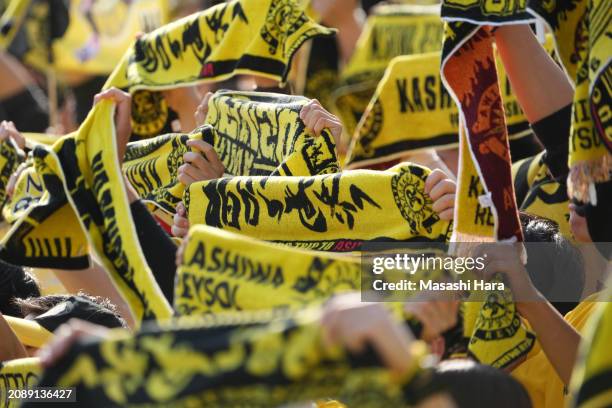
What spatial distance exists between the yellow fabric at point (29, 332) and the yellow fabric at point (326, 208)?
0.49 meters

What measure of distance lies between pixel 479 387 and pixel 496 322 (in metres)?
0.61

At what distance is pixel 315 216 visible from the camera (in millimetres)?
2889

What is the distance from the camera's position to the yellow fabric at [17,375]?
2.68m

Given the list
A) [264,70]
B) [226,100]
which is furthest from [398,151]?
[226,100]

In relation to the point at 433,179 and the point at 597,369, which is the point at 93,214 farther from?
the point at 597,369

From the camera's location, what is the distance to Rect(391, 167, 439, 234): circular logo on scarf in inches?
110

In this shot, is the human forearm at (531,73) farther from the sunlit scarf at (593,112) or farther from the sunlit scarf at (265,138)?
the sunlit scarf at (265,138)

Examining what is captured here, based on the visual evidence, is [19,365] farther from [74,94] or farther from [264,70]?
[74,94]

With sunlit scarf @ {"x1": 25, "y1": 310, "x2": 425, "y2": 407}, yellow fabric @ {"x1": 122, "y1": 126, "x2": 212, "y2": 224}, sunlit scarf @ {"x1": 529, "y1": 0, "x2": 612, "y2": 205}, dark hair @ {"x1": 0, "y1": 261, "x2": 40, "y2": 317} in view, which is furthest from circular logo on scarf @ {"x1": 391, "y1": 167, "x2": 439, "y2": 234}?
dark hair @ {"x1": 0, "y1": 261, "x2": 40, "y2": 317}

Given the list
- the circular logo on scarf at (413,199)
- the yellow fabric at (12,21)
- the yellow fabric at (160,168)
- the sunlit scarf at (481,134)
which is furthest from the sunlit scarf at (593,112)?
the yellow fabric at (12,21)

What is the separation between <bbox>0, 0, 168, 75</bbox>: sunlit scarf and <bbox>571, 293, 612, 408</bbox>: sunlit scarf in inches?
155

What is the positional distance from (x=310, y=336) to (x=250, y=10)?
7.15ft

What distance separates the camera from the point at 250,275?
213 cm

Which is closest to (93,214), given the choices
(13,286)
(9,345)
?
(9,345)
